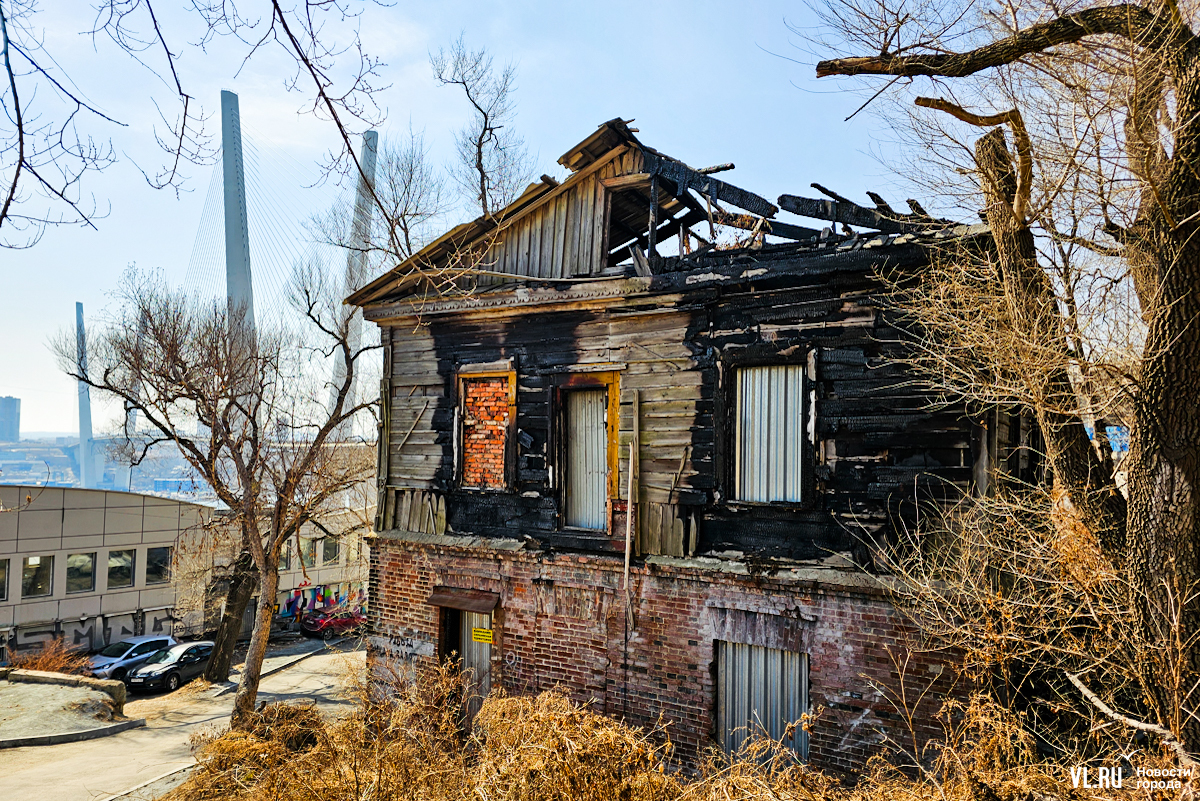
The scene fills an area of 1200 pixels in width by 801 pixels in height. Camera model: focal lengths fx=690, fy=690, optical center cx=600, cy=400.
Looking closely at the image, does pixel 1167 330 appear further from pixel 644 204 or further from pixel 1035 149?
pixel 644 204

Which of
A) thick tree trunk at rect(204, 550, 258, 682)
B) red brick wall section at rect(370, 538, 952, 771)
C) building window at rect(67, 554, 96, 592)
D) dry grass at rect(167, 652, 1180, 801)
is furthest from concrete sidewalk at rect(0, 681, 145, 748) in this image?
dry grass at rect(167, 652, 1180, 801)

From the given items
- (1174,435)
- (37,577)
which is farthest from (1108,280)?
(37,577)

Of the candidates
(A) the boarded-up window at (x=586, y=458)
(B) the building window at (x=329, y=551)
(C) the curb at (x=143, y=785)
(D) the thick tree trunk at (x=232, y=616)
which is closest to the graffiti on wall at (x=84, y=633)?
(D) the thick tree trunk at (x=232, y=616)

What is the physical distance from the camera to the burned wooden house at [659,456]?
791cm

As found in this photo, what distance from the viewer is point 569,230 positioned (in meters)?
10.4

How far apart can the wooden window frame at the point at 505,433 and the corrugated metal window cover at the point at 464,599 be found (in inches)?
61.1

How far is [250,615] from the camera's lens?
2898cm

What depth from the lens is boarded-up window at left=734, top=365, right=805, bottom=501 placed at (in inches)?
333

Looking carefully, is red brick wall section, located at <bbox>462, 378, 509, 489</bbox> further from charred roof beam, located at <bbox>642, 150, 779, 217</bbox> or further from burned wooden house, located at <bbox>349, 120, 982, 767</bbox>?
charred roof beam, located at <bbox>642, 150, 779, 217</bbox>

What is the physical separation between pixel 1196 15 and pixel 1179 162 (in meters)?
1.95

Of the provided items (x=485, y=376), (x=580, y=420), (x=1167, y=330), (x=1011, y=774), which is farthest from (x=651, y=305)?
(x=1011, y=774)

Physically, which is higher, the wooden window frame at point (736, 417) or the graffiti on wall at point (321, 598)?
the wooden window frame at point (736, 417)

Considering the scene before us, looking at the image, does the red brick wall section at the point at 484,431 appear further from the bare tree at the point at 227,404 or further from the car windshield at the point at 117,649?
the car windshield at the point at 117,649

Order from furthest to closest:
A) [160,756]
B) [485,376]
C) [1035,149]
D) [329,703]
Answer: [329,703]
[160,756]
[485,376]
[1035,149]
